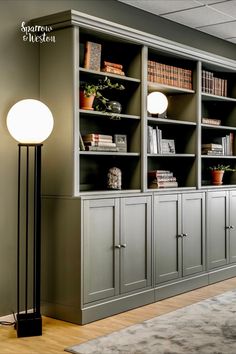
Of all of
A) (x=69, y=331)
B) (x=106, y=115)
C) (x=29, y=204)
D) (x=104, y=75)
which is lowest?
(x=69, y=331)

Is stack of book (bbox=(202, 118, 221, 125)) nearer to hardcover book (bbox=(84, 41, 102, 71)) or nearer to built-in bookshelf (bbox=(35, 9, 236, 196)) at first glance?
built-in bookshelf (bbox=(35, 9, 236, 196))

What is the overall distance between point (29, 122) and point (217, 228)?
240cm

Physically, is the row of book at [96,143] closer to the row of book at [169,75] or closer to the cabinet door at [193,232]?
the row of book at [169,75]

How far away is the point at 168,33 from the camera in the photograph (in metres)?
5.04

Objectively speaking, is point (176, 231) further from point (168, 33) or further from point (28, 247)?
point (168, 33)

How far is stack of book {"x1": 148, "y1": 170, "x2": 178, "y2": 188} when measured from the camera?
4.54 metres

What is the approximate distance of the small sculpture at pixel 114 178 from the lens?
4074mm

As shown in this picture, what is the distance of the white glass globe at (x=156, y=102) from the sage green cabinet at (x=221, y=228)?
3.06 feet

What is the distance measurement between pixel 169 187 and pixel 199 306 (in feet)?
3.57

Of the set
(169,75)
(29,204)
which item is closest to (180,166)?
(169,75)

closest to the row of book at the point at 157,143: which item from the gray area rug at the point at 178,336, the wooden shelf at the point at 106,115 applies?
the wooden shelf at the point at 106,115

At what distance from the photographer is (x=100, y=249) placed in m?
3.76

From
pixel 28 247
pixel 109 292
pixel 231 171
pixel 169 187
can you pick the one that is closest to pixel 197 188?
pixel 169 187

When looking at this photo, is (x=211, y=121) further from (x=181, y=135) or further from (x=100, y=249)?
(x=100, y=249)
